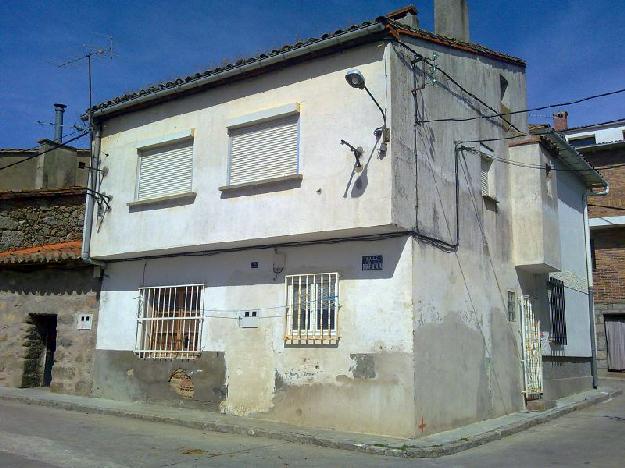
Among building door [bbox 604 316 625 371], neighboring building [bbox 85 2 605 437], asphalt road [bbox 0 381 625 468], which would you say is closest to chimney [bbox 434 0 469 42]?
neighboring building [bbox 85 2 605 437]

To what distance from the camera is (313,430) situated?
9.35m

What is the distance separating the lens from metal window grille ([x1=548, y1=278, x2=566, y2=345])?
14.2 m

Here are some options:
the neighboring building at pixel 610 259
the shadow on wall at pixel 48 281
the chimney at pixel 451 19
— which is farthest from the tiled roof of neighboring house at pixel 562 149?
the shadow on wall at pixel 48 281

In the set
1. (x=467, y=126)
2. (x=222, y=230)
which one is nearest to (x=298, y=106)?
(x=222, y=230)

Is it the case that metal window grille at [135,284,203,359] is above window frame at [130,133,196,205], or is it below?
below

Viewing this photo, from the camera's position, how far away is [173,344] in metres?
11.9

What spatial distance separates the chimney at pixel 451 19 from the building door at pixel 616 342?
588 inches

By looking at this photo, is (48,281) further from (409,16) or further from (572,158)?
(572,158)

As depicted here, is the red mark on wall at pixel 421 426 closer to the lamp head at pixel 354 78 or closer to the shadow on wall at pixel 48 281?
the lamp head at pixel 354 78

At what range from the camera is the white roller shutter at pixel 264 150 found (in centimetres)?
1043

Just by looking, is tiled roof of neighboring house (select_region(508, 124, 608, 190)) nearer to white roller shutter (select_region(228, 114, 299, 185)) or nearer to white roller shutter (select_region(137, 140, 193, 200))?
white roller shutter (select_region(228, 114, 299, 185))

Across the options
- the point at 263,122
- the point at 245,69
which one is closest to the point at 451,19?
the point at 245,69

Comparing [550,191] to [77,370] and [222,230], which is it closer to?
[222,230]

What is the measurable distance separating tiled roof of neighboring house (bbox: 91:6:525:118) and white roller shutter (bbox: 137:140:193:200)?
1.10 metres
